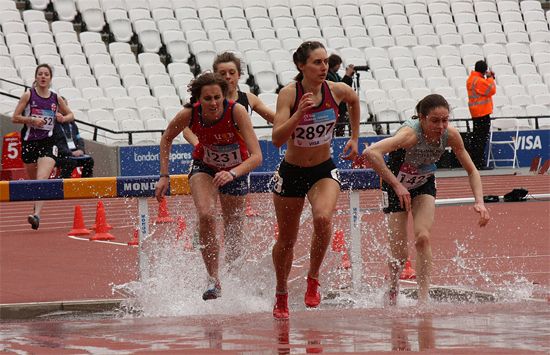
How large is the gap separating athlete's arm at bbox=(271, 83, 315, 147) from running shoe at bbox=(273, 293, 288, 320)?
45.7 inches

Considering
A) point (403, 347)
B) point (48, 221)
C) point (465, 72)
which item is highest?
point (465, 72)

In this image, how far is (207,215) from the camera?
1002cm

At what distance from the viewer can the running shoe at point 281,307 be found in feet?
31.1

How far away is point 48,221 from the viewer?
19.1 m

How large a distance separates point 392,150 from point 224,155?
49.8 inches

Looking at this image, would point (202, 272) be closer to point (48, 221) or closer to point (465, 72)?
point (48, 221)

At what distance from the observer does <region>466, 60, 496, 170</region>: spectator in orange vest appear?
2550 cm

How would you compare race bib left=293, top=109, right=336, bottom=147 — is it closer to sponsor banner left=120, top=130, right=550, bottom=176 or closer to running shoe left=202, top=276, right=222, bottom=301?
running shoe left=202, top=276, right=222, bottom=301

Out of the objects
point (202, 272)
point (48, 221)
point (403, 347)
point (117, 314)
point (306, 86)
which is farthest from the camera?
point (48, 221)

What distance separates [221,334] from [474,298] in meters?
2.96

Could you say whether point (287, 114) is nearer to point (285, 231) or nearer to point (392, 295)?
point (285, 231)

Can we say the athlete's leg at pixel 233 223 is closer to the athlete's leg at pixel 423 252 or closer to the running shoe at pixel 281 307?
the running shoe at pixel 281 307

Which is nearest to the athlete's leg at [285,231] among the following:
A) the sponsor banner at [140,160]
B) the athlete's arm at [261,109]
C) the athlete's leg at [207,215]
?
the athlete's leg at [207,215]

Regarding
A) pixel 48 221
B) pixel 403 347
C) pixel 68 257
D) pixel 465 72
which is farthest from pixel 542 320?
pixel 465 72
